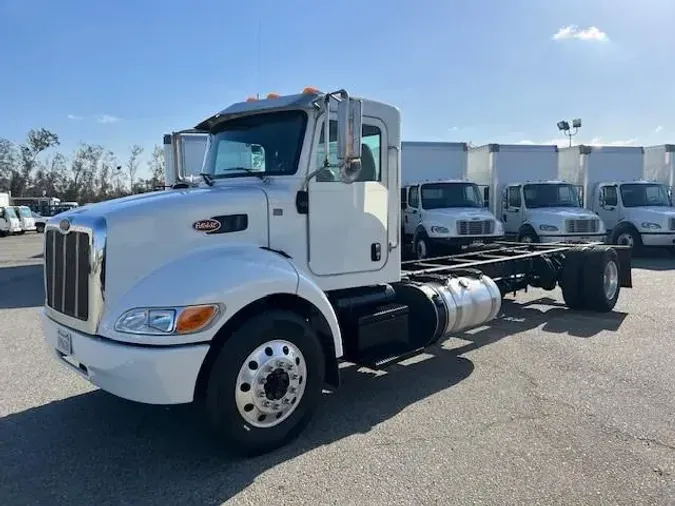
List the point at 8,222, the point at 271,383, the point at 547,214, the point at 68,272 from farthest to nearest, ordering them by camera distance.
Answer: the point at 8,222 → the point at 547,214 → the point at 68,272 → the point at 271,383

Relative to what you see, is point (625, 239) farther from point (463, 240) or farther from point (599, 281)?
point (599, 281)

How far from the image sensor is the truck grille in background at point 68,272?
396 cm

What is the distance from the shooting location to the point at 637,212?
17828 millimetres

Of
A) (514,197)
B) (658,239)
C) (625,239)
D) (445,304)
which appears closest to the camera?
(445,304)

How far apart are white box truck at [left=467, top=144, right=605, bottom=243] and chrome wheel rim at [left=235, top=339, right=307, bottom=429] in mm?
13051

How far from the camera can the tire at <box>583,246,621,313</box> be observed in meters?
8.93

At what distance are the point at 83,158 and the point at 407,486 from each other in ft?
253

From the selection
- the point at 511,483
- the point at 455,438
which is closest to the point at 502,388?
the point at 455,438

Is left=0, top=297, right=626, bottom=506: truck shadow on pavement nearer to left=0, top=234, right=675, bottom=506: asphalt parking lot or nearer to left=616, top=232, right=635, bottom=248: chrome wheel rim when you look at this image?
left=0, top=234, right=675, bottom=506: asphalt parking lot

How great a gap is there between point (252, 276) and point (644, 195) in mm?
17974

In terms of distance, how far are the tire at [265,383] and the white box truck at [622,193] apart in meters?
16.2

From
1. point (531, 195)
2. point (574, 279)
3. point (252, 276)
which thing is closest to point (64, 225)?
point (252, 276)

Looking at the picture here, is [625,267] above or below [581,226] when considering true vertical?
below

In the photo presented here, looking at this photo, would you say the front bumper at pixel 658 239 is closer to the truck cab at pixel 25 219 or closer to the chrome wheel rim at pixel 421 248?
the chrome wheel rim at pixel 421 248
